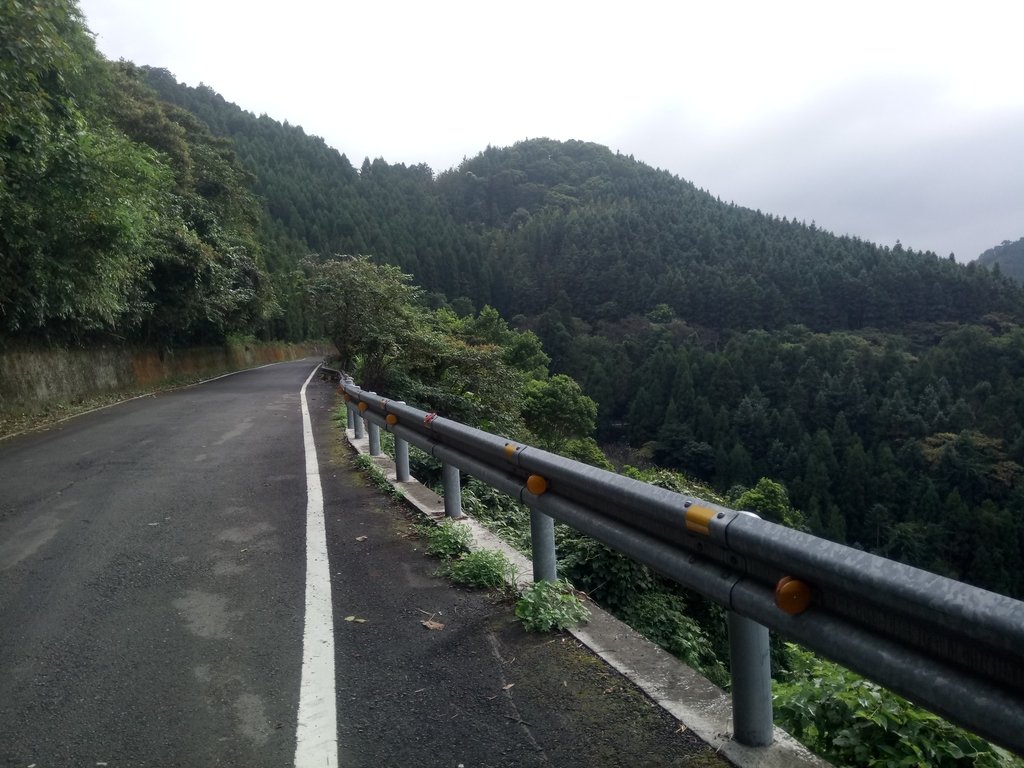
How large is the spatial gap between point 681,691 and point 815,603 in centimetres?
98

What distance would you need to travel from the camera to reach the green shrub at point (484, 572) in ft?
15.3

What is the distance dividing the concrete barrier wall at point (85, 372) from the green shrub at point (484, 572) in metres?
14.6

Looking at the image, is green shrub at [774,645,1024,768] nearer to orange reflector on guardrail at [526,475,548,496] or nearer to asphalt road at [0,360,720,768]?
asphalt road at [0,360,720,768]

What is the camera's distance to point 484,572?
4.70 metres

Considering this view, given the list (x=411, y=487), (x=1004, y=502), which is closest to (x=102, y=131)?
(x=411, y=487)

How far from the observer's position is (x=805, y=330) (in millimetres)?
118312

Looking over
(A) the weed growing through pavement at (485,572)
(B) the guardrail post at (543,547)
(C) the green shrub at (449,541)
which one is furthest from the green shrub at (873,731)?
→ (C) the green shrub at (449,541)

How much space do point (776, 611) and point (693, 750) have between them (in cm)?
64

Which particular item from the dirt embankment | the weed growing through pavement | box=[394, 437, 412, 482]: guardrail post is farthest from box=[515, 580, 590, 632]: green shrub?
the dirt embankment

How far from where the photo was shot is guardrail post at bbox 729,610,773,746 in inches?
104

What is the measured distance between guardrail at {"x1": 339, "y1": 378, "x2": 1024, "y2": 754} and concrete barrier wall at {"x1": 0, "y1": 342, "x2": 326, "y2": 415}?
53.3 ft

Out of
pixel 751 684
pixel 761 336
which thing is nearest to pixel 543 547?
pixel 751 684

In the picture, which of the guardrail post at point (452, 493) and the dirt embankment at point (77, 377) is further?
the dirt embankment at point (77, 377)

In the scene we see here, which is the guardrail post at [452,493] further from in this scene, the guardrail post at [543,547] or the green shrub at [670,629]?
the guardrail post at [543,547]
